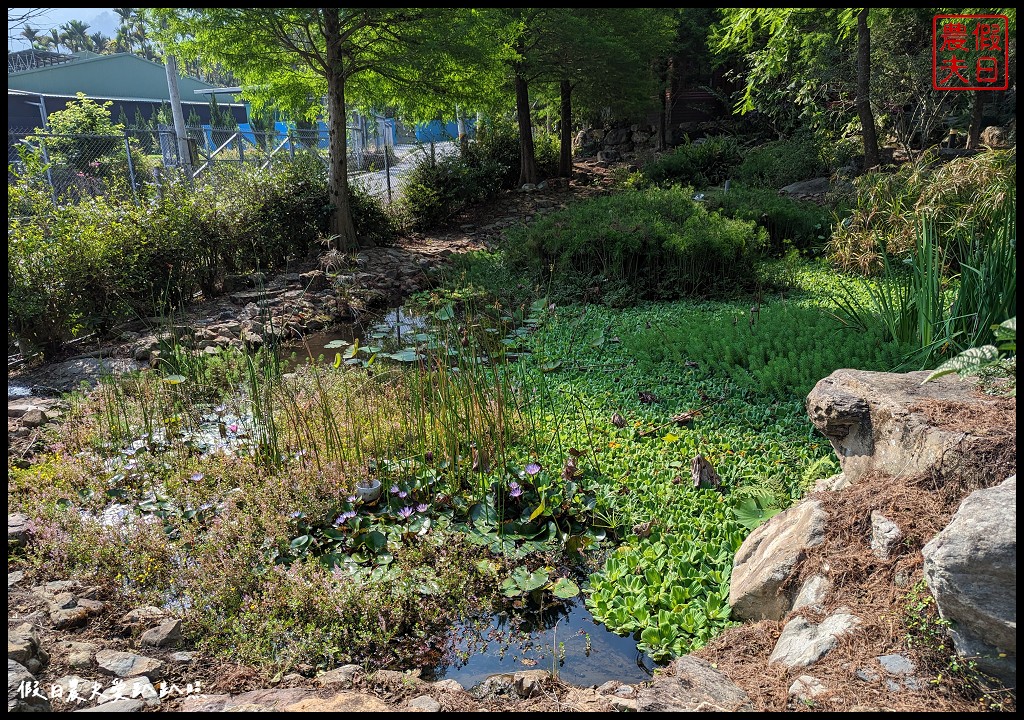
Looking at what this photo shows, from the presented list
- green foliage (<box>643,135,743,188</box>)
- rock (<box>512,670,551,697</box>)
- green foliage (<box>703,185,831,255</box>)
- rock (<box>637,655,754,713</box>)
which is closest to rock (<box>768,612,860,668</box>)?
rock (<box>637,655,754,713</box>)

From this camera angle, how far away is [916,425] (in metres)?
2.42

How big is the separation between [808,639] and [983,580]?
566 mm

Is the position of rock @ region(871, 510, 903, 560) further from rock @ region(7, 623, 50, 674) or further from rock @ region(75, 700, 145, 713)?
rock @ region(7, 623, 50, 674)

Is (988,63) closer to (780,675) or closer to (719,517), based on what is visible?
(719,517)

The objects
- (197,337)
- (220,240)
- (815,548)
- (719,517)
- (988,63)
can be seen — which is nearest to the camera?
(815,548)

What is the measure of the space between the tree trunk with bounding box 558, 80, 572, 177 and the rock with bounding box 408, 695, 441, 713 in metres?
15.4

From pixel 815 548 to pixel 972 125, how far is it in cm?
1156

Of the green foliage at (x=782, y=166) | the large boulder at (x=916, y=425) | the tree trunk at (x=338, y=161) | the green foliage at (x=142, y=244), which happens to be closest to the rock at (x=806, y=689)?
the large boulder at (x=916, y=425)

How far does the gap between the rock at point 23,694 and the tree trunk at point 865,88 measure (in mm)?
11268

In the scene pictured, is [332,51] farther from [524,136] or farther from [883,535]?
[883,535]

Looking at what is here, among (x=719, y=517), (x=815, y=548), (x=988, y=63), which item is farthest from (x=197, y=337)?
(x=988, y=63)

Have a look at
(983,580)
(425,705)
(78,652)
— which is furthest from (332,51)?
(983,580)

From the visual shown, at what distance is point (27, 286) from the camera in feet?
18.5

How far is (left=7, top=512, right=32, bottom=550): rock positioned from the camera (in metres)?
3.08
